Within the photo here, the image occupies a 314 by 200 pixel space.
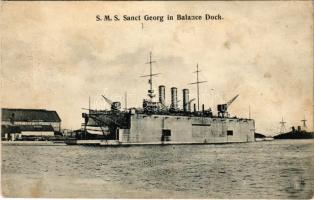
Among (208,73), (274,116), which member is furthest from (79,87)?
(274,116)

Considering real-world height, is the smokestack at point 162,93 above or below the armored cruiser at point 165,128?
above

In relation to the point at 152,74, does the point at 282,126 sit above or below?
below

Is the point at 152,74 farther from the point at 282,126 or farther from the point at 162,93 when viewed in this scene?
the point at 282,126

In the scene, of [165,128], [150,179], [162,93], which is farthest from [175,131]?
[150,179]

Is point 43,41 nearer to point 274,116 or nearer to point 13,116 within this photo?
point 13,116

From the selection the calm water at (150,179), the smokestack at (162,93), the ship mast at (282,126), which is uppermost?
the smokestack at (162,93)

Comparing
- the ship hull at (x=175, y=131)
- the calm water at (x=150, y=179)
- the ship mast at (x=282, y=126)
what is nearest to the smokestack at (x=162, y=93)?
the calm water at (x=150, y=179)

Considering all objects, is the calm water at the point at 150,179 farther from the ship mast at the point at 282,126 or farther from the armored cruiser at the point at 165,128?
the armored cruiser at the point at 165,128

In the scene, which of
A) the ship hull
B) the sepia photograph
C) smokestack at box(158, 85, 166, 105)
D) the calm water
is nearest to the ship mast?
the sepia photograph

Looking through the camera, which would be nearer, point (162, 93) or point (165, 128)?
point (162, 93)
